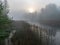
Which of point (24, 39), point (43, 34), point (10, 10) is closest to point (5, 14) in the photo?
point (10, 10)

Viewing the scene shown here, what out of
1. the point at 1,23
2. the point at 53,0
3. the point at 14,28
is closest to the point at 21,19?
the point at 14,28

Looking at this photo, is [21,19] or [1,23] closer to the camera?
[1,23]

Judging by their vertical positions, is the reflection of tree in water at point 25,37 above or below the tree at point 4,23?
below

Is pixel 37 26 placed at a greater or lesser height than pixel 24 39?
greater

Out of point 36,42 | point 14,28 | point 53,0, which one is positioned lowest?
point 36,42

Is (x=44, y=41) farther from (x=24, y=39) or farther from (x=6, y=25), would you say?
(x=6, y=25)

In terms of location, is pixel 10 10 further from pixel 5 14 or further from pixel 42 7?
pixel 42 7

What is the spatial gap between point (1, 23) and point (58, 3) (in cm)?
86

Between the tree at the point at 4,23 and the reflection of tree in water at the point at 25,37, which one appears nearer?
the tree at the point at 4,23

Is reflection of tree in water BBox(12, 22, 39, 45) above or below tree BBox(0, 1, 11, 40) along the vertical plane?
below

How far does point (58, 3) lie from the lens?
2611 millimetres

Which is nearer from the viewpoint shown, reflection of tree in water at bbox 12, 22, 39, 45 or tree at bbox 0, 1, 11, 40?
tree at bbox 0, 1, 11, 40

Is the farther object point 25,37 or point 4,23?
point 25,37

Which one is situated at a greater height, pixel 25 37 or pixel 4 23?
pixel 4 23
